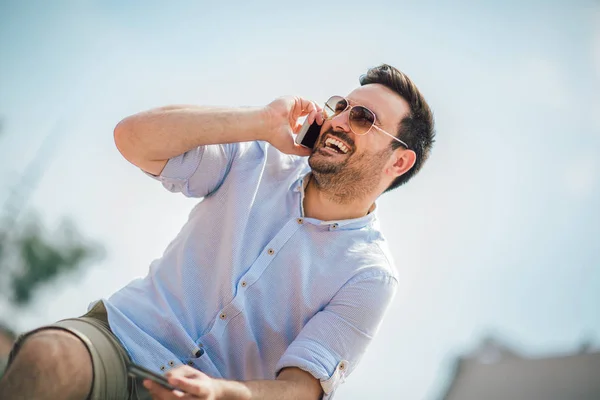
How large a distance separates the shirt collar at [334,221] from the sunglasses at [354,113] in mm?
420

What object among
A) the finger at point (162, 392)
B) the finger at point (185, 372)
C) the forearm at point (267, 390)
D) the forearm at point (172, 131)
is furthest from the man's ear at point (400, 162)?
the finger at point (162, 392)

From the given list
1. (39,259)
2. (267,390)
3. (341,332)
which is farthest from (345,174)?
(39,259)

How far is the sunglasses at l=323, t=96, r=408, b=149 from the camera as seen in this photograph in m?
3.99

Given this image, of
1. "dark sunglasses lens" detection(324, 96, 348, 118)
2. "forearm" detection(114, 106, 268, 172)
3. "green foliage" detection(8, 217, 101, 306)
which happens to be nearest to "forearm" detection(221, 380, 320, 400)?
"forearm" detection(114, 106, 268, 172)

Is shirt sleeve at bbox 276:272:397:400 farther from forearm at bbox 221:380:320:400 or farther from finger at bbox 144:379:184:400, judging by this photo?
finger at bbox 144:379:184:400

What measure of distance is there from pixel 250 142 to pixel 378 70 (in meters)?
1.12

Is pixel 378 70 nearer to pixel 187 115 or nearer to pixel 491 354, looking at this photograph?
pixel 187 115

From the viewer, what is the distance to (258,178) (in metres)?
3.77

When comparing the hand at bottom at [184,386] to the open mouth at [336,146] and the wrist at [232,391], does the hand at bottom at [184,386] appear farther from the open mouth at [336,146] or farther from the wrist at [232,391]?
the open mouth at [336,146]

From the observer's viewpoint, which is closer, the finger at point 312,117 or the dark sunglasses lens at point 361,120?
the finger at point 312,117

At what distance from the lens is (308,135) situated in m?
3.83

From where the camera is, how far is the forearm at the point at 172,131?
3.40m

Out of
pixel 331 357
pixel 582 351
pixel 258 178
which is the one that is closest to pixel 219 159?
pixel 258 178

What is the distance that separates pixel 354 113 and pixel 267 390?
6.10 feet
